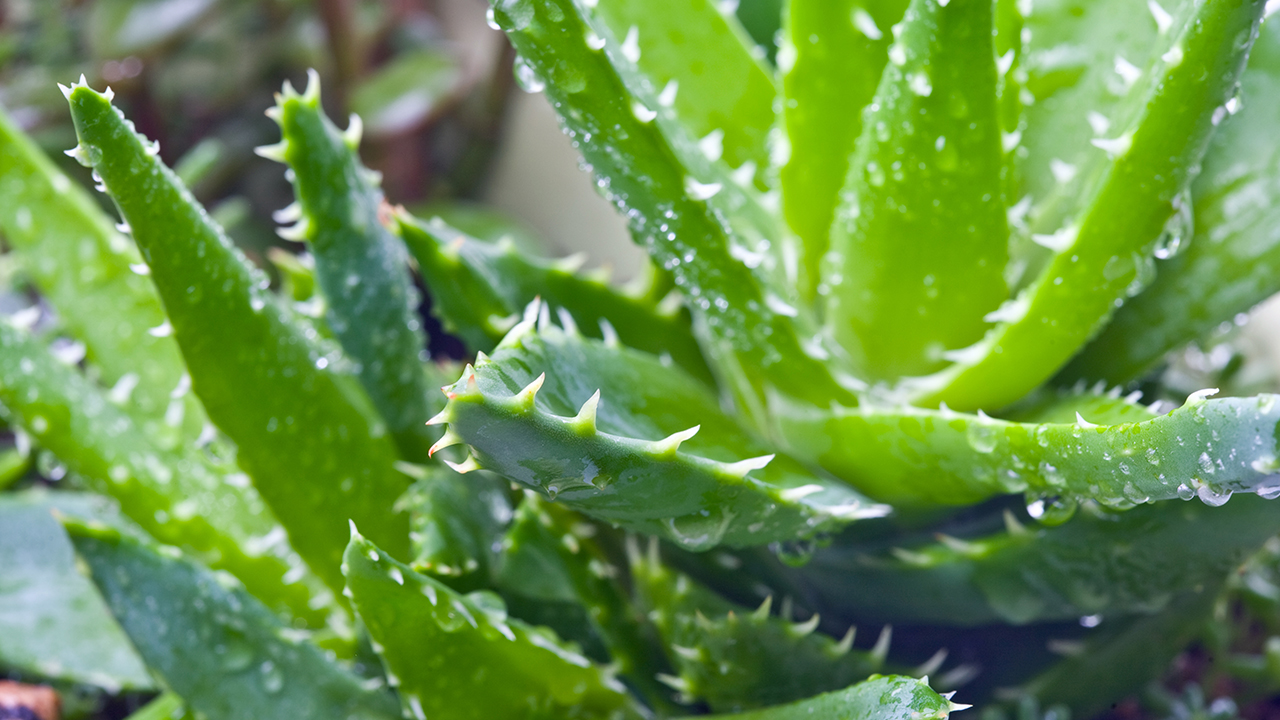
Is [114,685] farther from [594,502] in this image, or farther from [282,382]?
[594,502]

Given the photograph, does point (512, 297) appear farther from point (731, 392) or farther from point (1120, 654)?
point (1120, 654)

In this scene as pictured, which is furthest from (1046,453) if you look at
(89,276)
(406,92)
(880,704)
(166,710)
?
(406,92)

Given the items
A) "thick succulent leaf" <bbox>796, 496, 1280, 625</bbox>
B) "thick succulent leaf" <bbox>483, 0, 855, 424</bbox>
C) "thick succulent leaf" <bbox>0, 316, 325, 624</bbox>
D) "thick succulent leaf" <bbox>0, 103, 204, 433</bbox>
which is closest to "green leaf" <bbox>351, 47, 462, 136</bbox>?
"thick succulent leaf" <bbox>0, 103, 204, 433</bbox>

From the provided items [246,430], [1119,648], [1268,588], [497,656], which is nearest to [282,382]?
[246,430]

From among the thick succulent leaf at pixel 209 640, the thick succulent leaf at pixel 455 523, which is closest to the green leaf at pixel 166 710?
the thick succulent leaf at pixel 209 640

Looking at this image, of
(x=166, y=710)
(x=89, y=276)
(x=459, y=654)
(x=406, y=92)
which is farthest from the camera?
(x=406, y=92)

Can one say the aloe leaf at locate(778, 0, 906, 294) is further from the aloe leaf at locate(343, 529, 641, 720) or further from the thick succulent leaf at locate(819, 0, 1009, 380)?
the aloe leaf at locate(343, 529, 641, 720)
